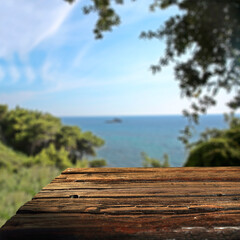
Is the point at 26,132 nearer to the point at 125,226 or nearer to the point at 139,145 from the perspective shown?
the point at 125,226

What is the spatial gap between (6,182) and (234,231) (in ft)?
19.4

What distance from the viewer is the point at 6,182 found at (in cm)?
517

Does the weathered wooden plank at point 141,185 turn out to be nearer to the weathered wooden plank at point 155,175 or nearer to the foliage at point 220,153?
the weathered wooden plank at point 155,175

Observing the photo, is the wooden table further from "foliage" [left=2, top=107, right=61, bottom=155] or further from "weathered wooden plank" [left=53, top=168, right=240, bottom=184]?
"foliage" [left=2, top=107, right=61, bottom=155]

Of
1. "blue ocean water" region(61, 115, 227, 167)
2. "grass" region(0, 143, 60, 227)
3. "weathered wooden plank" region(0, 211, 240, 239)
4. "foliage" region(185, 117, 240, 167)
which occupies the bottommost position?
"blue ocean water" region(61, 115, 227, 167)

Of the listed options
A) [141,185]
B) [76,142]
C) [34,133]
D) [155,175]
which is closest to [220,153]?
[155,175]

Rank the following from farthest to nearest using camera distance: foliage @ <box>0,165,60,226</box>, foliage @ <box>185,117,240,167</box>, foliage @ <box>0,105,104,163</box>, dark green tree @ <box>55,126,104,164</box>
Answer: dark green tree @ <box>55,126,104,164</box> < foliage @ <box>0,105,104,163</box> < foliage @ <box>0,165,60,226</box> < foliage @ <box>185,117,240,167</box>

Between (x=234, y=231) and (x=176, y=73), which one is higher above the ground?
(x=176, y=73)

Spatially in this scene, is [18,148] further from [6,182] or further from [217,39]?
[217,39]

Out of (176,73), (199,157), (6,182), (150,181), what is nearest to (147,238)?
(150,181)

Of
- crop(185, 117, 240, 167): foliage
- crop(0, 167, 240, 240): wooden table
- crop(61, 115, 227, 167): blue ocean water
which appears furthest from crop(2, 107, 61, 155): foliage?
crop(0, 167, 240, 240): wooden table

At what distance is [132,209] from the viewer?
544mm

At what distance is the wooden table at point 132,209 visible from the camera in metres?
0.44

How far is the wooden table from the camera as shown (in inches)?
17.5
